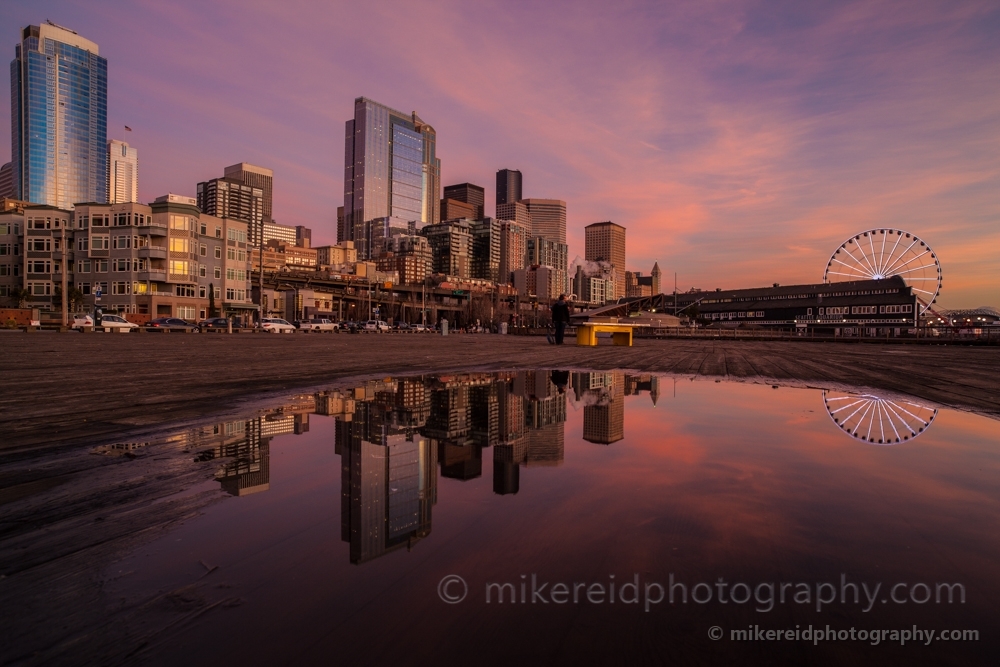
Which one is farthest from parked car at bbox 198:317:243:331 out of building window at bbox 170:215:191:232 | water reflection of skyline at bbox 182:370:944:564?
water reflection of skyline at bbox 182:370:944:564

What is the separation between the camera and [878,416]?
237 inches

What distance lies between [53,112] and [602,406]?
258 meters

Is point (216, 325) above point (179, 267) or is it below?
below

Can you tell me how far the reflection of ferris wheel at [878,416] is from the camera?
193 inches

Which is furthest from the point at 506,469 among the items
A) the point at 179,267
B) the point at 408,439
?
the point at 179,267

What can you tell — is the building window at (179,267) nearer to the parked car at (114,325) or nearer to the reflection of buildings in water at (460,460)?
the parked car at (114,325)

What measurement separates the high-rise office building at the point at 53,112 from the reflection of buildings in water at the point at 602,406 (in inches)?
9618

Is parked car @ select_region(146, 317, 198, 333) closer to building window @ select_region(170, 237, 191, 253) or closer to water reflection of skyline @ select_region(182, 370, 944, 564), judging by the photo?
building window @ select_region(170, 237, 191, 253)

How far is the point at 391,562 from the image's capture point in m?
2.17

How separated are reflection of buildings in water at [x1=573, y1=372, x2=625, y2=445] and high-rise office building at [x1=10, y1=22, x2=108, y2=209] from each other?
244 m

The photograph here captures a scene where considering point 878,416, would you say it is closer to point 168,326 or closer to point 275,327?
point 168,326

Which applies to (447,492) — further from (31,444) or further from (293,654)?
(31,444)

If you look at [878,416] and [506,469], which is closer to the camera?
[506,469]

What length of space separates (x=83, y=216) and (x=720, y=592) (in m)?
87.8
